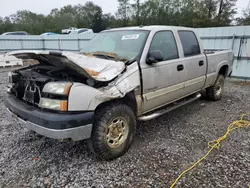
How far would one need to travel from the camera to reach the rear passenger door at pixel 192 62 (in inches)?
153

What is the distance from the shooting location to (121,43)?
134 inches

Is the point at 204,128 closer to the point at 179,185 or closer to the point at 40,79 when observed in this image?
the point at 179,185

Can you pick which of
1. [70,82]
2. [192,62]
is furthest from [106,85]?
[192,62]

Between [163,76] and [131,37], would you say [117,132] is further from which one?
[131,37]

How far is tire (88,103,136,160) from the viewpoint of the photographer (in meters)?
2.50

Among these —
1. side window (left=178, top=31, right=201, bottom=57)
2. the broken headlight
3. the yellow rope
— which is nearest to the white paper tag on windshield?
side window (left=178, top=31, right=201, bottom=57)

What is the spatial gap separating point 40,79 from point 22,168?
1.21m

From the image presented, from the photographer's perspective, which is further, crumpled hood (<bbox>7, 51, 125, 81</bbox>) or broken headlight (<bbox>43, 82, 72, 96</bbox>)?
crumpled hood (<bbox>7, 51, 125, 81</bbox>)

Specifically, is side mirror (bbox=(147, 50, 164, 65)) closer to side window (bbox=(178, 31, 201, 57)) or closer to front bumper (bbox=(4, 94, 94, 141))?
side window (bbox=(178, 31, 201, 57))

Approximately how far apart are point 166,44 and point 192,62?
793mm

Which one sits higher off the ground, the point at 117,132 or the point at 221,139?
the point at 117,132

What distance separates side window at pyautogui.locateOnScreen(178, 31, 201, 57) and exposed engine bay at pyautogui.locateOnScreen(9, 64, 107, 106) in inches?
84.3

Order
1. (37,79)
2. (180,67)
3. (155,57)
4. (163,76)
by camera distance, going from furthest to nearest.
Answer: (180,67), (163,76), (155,57), (37,79)

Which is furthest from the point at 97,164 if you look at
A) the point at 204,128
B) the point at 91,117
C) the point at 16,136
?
the point at 204,128
